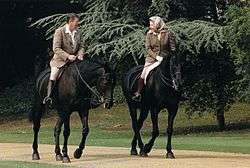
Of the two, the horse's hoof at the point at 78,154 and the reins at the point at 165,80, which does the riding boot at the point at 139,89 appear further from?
the horse's hoof at the point at 78,154

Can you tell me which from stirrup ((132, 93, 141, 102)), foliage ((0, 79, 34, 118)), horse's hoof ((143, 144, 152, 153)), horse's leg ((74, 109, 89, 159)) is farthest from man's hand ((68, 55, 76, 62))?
foliage ((0, 79, 34, 118))

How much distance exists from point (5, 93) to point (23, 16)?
4.82m

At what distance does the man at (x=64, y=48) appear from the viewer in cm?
1656

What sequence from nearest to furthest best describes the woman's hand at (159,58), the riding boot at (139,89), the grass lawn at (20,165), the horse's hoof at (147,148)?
the grass lawn at (20,165), the woman's hand at (159,58), the horse's hoof at (147,148), the riding boot at (139,89)

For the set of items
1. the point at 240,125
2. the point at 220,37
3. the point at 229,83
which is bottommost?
the point at 240,125

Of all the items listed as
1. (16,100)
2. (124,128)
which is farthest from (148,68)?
(16,100)

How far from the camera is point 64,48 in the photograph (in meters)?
16.8

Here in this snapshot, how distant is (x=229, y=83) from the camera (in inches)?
1168

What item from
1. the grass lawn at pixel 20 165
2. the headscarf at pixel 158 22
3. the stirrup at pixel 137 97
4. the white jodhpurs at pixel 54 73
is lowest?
the grass lawn at pixel 20 165

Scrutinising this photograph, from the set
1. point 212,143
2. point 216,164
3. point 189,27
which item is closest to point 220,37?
point 189,27

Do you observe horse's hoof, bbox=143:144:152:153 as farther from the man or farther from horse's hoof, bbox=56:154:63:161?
the man

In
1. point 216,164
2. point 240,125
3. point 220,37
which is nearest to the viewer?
point 216,164

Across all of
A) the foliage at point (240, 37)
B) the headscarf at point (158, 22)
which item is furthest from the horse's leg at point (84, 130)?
the foliage at point (240, 37)

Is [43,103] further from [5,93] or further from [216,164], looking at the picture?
[5,93]
